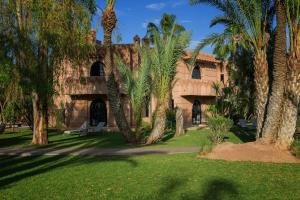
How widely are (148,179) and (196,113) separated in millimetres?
28565

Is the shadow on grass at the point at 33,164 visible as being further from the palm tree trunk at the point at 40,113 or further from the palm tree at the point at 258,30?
the palm tree at the point at 258,30

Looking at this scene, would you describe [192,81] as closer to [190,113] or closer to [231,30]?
[190,113]

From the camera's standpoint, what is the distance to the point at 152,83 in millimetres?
19078

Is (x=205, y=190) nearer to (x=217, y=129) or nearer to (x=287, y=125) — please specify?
(x=287, y=125)

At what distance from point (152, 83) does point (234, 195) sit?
40.3ft

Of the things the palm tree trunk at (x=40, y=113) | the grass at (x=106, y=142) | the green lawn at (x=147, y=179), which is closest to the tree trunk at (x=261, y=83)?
the grass at (x=106, y=142)

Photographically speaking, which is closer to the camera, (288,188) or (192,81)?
(288,188)

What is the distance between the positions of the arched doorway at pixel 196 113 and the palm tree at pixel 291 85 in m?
24.4

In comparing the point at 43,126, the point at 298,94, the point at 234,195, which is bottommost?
the point at 234,195

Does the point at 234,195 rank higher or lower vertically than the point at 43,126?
lower

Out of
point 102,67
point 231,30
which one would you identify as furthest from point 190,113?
point 231,30

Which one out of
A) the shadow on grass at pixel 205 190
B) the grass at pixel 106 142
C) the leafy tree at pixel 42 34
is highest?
the leafy tree at pixel 42 34

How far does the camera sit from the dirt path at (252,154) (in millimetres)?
11656

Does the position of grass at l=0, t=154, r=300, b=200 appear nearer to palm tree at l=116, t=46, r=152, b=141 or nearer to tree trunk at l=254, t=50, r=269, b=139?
tree trunk at l=254, t=50, r=269, b=139
